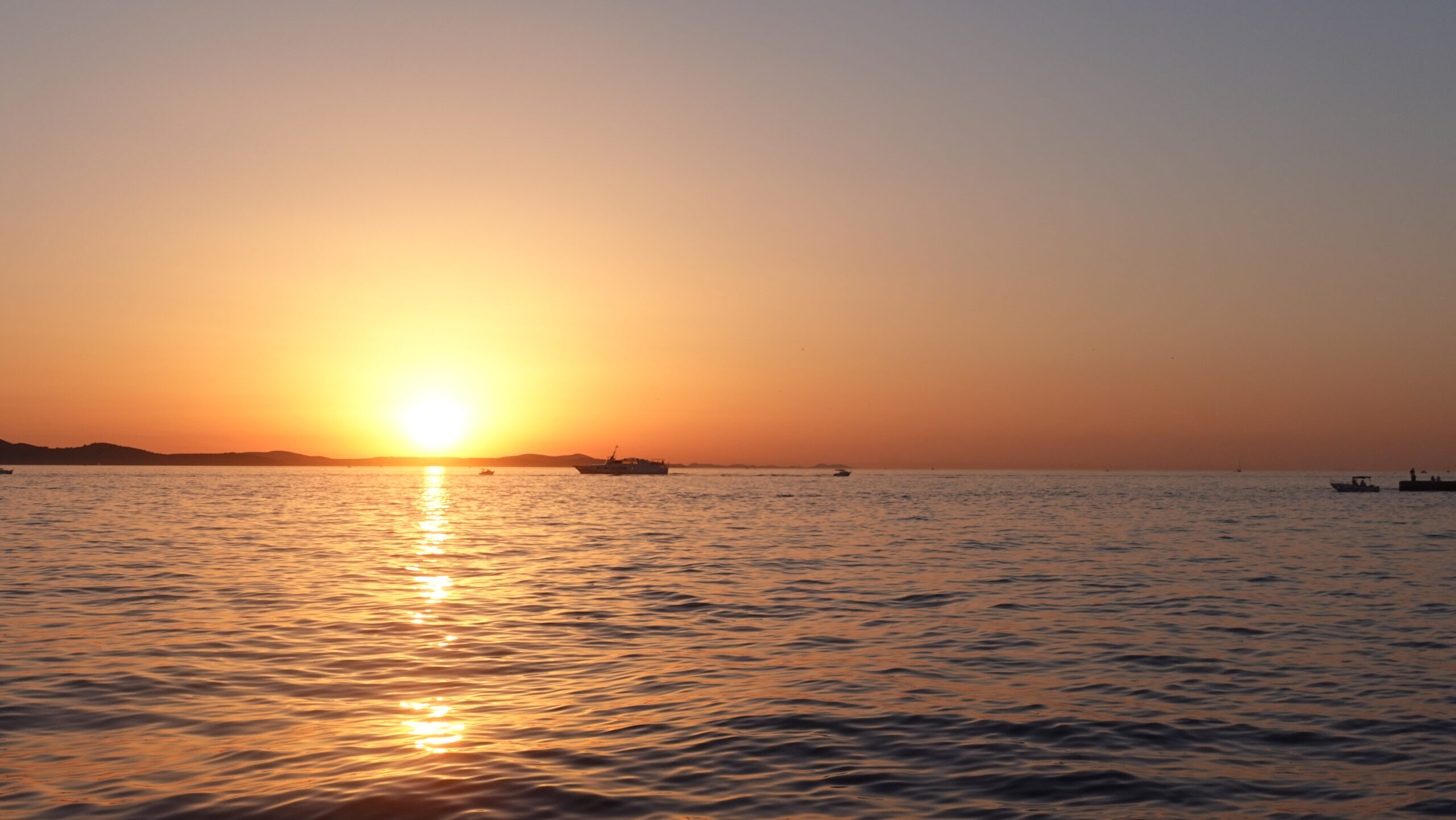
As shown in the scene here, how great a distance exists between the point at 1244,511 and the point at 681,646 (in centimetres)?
10283

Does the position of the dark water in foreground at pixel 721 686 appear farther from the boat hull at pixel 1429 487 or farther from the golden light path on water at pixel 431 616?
the boat hull at pixel 1429 487

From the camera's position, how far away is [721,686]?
812 inches

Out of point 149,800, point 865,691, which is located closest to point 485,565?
point 865,691

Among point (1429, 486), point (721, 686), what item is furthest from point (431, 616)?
point (1429, 486)

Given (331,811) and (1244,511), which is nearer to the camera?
(331,811)

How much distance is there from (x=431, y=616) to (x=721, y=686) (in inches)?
493

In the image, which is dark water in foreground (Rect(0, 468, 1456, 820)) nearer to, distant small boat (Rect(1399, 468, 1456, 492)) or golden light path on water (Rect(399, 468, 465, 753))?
golden light path on water (Rect(399, 468, 465, 753))

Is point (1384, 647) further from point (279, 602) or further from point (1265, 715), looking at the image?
point (279, 602)

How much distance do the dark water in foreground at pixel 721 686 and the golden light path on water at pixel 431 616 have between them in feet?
0.51

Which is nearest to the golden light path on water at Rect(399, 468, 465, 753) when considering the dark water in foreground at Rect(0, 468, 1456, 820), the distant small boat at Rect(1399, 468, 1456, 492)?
the dark water in foreground at Rect(0, 468, 1456, 820)

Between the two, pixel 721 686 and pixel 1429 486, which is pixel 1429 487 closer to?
pixel 1429 486

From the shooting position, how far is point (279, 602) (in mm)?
32531

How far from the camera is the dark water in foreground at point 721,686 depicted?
13.6 m

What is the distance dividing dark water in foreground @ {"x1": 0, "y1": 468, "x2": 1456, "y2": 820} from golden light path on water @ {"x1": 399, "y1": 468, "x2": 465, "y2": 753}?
0.16m
